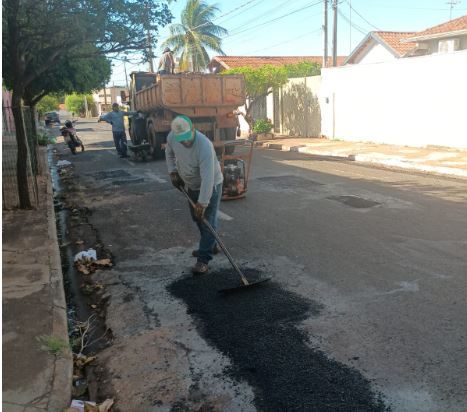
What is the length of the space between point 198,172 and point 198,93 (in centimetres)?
849

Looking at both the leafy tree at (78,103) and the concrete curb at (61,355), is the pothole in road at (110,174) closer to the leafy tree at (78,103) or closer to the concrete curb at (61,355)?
the concrete curb at (61,355)

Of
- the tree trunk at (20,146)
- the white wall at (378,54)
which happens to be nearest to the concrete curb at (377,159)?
the tree trunk at (20,146)

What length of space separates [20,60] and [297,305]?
6111mm

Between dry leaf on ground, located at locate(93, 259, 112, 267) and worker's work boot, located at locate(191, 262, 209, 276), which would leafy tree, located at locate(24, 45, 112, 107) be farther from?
worker's work boot, located at locate(191, 262, 209, 276)

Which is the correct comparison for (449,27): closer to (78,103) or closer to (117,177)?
(117,177)

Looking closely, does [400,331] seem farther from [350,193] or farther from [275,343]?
[350,193]

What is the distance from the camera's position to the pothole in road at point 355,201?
7750mm

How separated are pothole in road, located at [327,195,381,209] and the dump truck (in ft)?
15.6

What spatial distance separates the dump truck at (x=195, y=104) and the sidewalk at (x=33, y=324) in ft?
23.4

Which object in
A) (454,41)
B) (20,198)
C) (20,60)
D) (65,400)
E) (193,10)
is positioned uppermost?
(193,10)

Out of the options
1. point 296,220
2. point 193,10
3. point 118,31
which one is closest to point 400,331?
point 296,220

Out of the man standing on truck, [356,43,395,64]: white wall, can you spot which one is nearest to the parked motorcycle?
the man standing on truck

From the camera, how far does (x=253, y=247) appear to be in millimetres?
5871

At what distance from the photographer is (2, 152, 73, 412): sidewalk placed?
297cm
